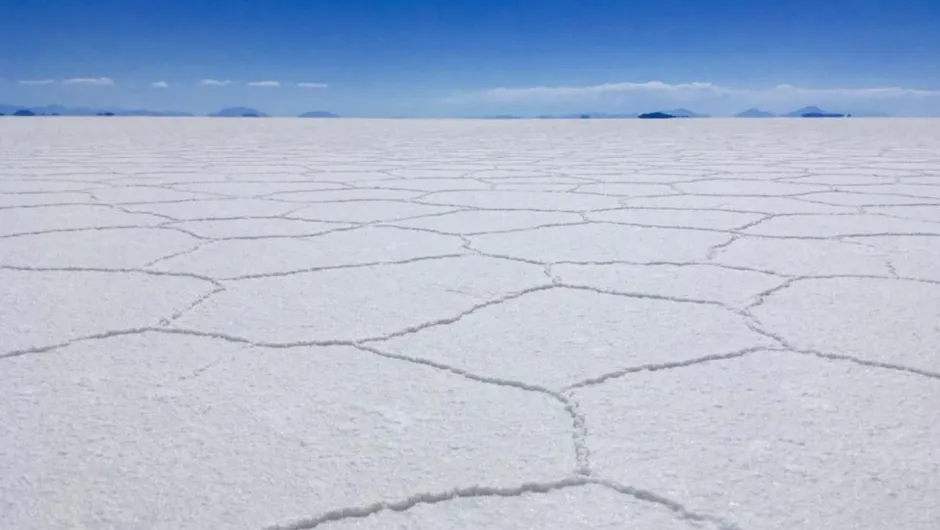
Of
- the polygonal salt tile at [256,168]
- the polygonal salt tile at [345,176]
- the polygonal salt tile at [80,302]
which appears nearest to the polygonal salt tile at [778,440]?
the polygonal salt tile at [80,302]

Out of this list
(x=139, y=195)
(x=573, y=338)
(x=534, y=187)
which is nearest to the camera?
(x=573, y=338)

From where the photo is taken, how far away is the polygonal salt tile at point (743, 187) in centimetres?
273

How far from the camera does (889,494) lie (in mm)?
694

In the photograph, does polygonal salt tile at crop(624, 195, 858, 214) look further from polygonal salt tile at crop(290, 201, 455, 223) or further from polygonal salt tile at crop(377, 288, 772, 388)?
polygonal salt tile at crop(377, 288, 772, 388)

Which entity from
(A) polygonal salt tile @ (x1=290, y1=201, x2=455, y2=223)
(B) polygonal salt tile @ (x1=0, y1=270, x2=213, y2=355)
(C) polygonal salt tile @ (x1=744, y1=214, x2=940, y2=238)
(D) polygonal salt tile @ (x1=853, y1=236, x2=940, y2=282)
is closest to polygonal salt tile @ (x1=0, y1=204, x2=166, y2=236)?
(A) polygonal salt tile @ (x1=290, y1=201, x2=455, y2=223)

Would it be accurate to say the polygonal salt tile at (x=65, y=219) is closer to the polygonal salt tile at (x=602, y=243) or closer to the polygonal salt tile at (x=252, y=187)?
the polygonal salt tile at (x=252, y=187)

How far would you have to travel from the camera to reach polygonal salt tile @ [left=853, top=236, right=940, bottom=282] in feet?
4.82

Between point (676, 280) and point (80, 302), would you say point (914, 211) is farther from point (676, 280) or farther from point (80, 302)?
point (80, 302)

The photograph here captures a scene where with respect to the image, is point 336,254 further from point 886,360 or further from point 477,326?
point 886,360

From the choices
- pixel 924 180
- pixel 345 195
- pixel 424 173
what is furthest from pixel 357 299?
pixel 924 180

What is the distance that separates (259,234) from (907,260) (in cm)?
134

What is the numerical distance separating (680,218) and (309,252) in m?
0.97

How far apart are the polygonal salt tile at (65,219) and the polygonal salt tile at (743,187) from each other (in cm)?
169

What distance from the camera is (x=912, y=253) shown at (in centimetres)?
164
